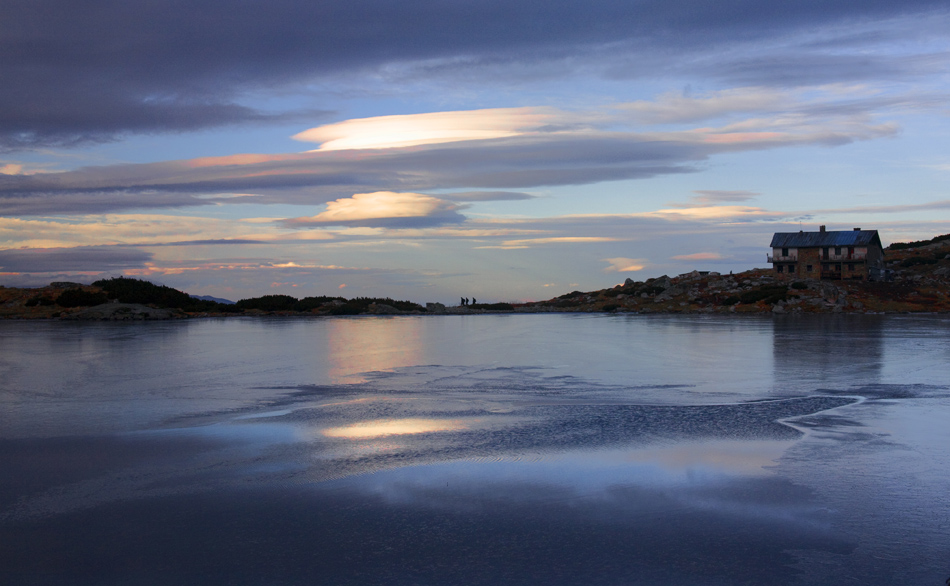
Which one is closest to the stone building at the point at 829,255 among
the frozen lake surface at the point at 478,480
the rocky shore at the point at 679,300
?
the rocky shore at the point at 679,300

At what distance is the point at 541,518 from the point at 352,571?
224 centimetres

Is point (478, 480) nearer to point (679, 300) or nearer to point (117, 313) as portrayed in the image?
point (117, 313)

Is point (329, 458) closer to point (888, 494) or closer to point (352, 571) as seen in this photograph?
point (352, 571)

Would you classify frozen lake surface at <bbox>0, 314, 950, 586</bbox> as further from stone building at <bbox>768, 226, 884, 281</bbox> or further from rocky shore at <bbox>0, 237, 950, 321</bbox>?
stone building at <bbox>768, 226, 884, 281</bbox>

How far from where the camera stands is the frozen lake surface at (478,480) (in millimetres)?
6422

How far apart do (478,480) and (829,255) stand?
91251 millimetres

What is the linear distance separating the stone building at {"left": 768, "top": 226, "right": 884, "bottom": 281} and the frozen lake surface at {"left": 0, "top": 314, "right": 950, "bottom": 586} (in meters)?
76.0

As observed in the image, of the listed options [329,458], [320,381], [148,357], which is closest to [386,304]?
[148,357]

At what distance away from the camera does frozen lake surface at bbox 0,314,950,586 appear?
6.42 meters

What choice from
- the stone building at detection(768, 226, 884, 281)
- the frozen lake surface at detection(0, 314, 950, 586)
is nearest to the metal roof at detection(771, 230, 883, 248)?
the stone building at detection(768, 226, 884, 281)

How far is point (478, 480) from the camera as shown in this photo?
912cm

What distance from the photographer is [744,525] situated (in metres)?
7.36

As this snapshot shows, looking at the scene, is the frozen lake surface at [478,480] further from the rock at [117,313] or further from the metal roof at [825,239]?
the metal roof at [825,239]

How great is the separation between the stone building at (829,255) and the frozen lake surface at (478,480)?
7603 centimetres
